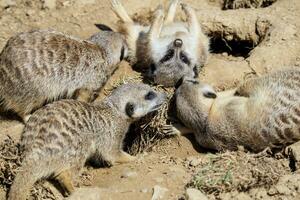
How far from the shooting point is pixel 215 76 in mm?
5738

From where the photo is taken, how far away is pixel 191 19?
6090 millimetres

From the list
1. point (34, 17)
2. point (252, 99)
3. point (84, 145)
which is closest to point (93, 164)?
point (84, 145)

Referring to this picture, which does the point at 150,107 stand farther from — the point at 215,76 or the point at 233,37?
the point at 233,37

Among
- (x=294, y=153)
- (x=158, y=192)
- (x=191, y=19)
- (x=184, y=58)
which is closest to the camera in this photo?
(x=158, y=192)

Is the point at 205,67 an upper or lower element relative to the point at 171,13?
lower

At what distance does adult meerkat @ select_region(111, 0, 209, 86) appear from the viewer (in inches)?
226

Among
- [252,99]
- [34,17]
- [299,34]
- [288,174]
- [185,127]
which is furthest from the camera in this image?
[34,17]

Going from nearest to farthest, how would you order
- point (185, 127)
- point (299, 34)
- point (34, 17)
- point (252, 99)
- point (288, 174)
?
point (288, 174) → point (252, 99) → point (185, 127) → point (299, 34) → point (34, 17)

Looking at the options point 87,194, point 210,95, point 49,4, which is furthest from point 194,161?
point 49,4

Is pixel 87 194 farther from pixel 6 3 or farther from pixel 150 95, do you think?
pixel 6 3

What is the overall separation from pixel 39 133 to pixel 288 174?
172 centimetres

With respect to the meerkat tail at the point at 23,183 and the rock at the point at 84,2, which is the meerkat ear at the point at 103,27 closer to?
the rock at the point at 84,2

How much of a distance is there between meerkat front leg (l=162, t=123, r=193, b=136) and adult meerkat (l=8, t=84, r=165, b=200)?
0.26 meters

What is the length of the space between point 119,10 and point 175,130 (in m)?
1.41
